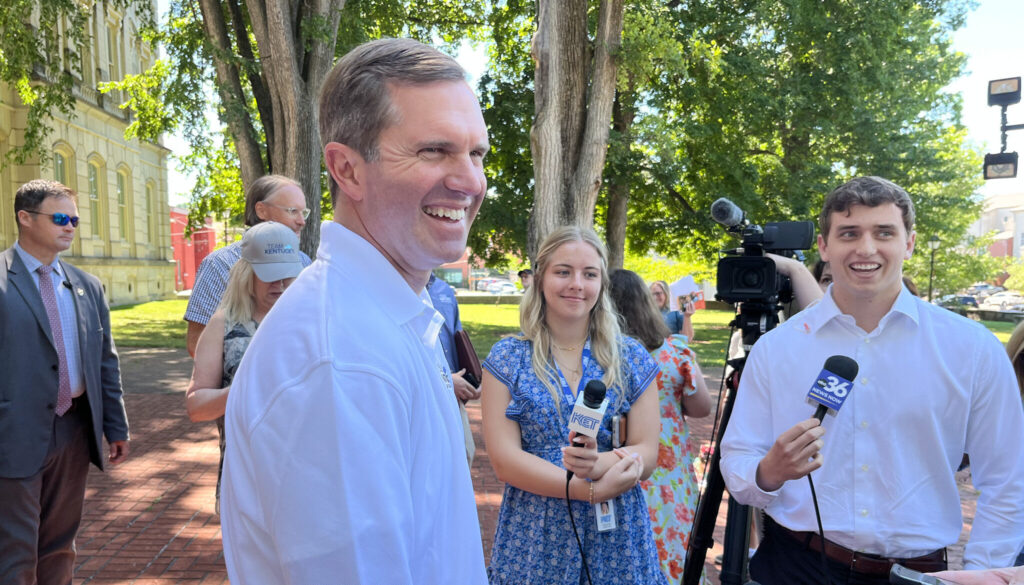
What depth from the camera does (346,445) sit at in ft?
2.94

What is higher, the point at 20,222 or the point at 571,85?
the point at 571,85

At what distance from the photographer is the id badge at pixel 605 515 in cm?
256

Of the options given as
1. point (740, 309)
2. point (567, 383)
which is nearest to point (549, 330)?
point (567, 383)

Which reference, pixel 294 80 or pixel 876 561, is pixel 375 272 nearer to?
pixel 876 561

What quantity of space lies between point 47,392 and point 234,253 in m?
1.07

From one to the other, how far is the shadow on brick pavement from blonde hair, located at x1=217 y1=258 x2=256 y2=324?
1952mm

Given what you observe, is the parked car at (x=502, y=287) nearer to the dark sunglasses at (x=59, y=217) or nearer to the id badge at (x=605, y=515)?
the dark sunglasses at (x=59, y=217)

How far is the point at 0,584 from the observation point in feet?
10.1

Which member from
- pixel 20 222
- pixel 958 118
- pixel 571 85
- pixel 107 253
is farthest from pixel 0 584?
pixel 107 253

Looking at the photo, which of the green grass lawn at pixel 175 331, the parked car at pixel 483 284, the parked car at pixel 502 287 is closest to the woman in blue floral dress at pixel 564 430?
the green grass lawn at pixel 175 331

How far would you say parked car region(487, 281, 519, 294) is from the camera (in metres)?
55.7

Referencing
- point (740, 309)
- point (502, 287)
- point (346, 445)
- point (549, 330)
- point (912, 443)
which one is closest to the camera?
point (346, 445)

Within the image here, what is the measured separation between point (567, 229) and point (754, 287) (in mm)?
882

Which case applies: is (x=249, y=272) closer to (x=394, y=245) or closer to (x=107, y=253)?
(x=394, y=245)
